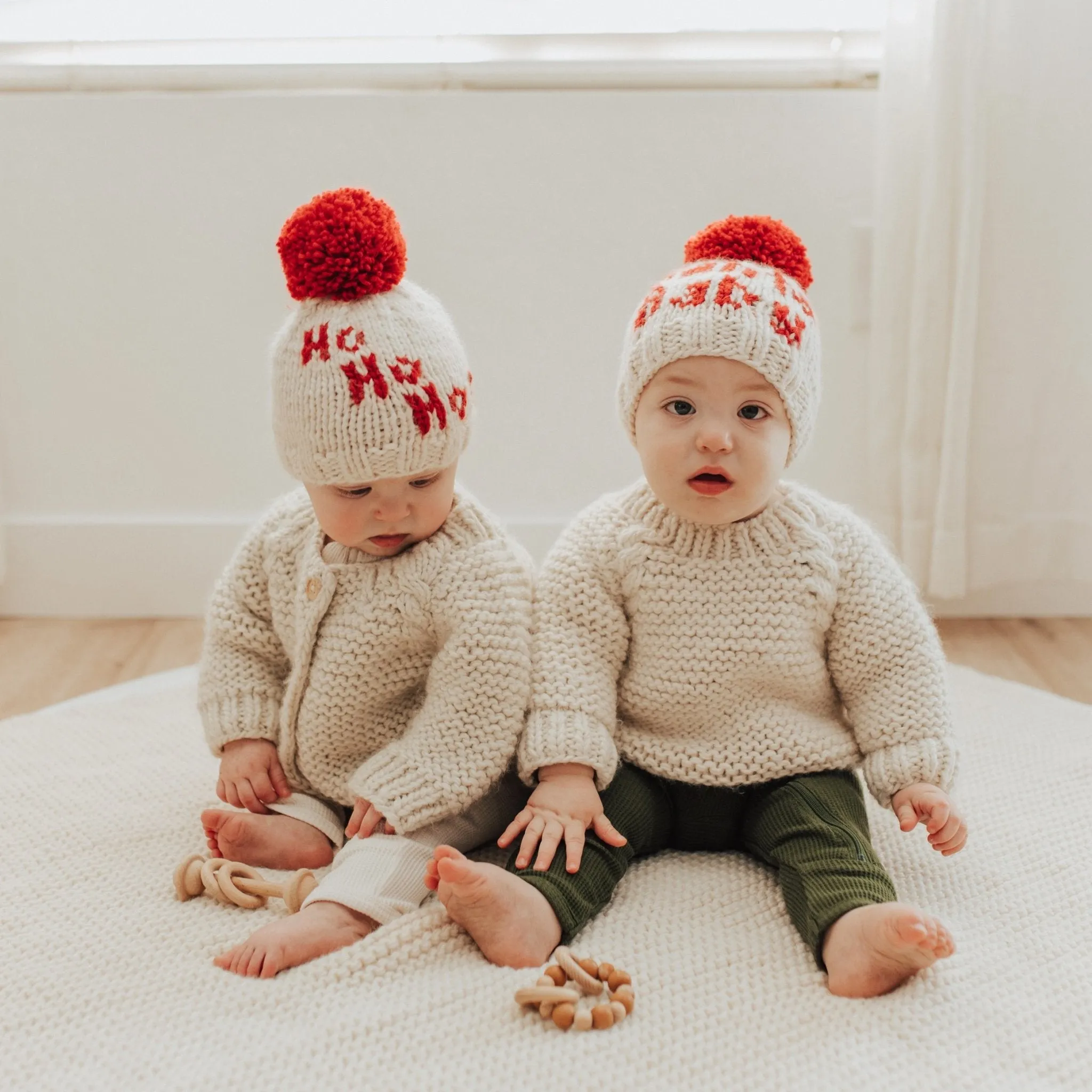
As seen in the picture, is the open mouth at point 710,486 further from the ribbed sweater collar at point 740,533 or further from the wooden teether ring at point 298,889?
the wooden teether ring at point 298,889

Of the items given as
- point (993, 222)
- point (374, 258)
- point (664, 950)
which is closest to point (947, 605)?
point (993, 222)

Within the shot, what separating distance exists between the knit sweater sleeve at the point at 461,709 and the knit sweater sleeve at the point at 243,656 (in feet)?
0.40

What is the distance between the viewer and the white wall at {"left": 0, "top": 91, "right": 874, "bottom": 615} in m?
1.66

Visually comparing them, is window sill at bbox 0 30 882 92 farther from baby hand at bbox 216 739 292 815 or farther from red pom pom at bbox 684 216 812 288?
baby hand at bbox 216 739 292 815

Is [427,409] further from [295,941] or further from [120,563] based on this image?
[120,563]

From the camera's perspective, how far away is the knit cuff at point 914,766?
37.4 inches

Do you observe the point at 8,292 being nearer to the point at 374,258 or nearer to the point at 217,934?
the point at 374,258

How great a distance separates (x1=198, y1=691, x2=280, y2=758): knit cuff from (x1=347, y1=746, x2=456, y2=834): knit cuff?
0.13 metres

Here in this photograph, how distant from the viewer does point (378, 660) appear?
3.33 feet

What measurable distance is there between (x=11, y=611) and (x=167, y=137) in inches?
30.5

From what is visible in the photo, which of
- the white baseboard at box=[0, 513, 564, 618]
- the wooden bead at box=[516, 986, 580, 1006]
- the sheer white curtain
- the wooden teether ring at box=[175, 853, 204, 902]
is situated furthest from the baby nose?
the white baseboard at box=[0, 513, 564, 618]

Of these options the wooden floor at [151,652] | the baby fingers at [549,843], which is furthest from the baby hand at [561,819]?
the wooden floor at [151,652]

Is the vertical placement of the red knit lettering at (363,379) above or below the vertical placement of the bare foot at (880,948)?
above

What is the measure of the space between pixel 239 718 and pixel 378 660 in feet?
0.48
